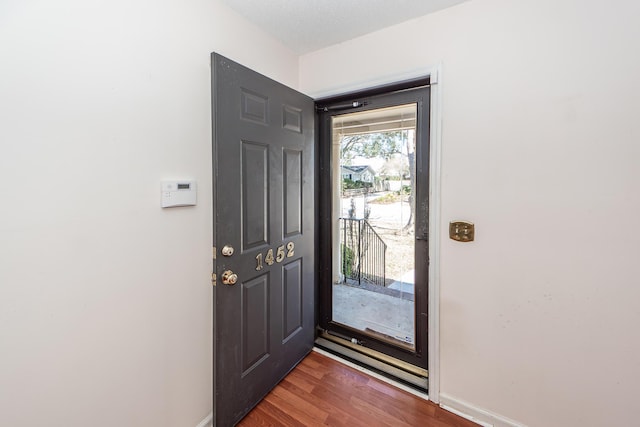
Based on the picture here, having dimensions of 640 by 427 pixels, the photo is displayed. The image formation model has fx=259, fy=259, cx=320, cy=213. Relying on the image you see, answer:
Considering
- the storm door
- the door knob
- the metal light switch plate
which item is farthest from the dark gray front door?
the metal light switch plate

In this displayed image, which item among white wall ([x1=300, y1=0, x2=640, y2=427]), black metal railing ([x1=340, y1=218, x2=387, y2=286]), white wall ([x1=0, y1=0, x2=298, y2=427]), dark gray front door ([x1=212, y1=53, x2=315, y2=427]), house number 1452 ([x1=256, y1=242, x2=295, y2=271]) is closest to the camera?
white wall ([x1=0, y1=0, x2=298, y2=427])

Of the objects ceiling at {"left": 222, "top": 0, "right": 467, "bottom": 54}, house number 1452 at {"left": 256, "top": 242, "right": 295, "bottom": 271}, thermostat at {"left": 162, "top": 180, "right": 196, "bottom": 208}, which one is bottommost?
house number 1452 at {"left": 256, "top": 242, "right": 295, "bottom": 271}

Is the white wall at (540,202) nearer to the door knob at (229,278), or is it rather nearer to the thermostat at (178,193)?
the door knob at (229,278)

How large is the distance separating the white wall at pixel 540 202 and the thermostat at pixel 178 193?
56.9 inches

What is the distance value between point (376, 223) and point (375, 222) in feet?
0.04

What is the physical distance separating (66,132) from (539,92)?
209 cm

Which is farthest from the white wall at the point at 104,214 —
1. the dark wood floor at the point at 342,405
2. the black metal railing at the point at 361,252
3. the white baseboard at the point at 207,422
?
the black metal railing at the point at 361,252

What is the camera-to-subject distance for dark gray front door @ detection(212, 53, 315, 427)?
1.32m

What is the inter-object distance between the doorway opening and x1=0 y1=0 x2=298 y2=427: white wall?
103 centimetres

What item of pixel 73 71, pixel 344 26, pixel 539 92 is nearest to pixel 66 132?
pixel 73 71

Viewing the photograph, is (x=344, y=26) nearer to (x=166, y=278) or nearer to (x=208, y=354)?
(x=166, y=278)

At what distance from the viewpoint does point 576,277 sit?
1283 mm

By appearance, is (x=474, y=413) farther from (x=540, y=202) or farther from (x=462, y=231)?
(x=540, y=202)

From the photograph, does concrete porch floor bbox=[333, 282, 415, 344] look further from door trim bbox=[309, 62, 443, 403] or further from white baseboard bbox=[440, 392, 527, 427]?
white baseboard bbox=[440, 392, 527, 427]
